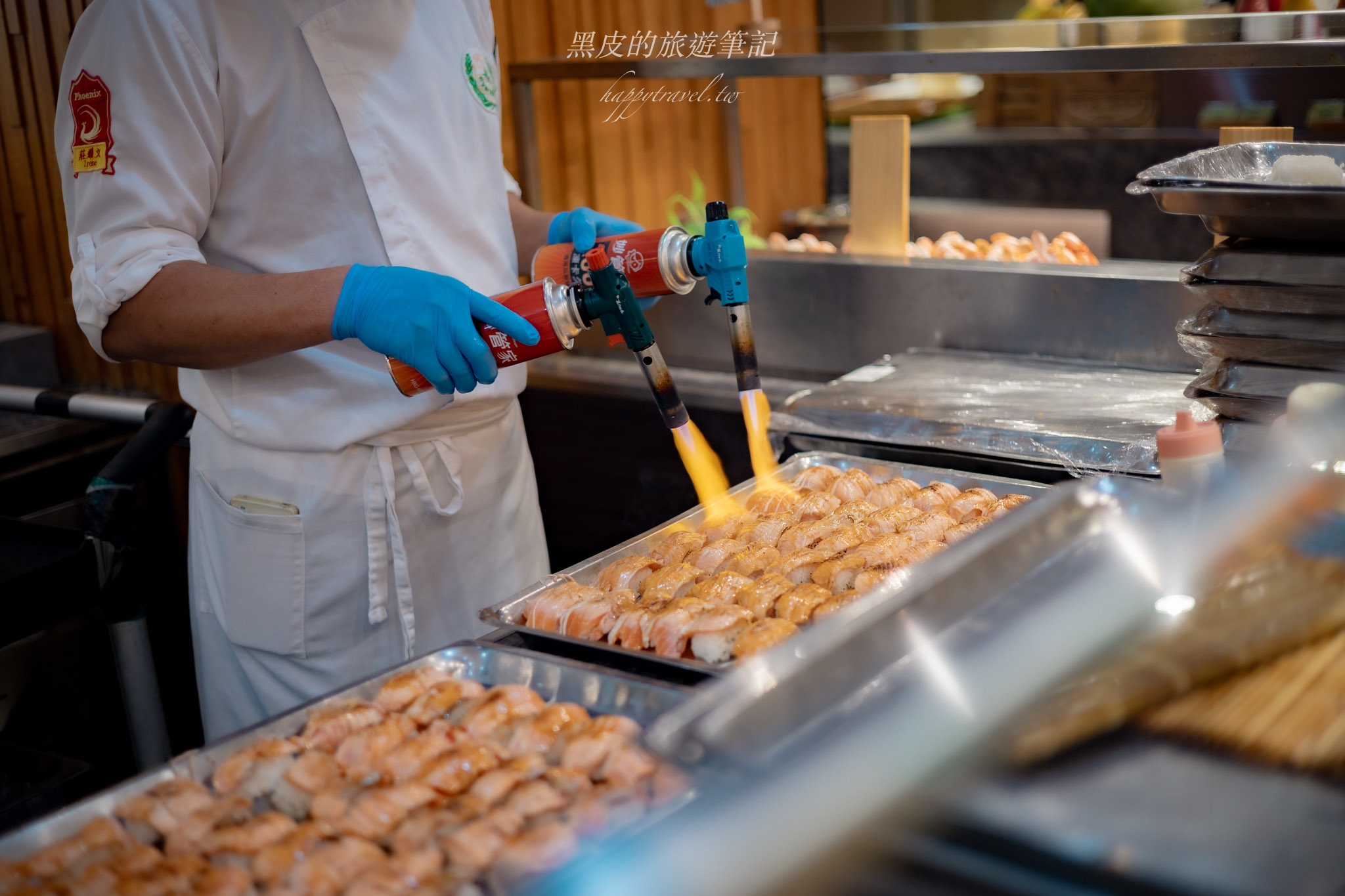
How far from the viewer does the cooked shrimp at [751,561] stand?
165 centimetres

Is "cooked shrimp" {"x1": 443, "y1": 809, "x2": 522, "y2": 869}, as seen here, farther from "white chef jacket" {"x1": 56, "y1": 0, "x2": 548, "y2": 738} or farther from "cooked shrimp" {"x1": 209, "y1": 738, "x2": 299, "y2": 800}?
"white chef jacket" {"x1": 56, "y1": 0, "x2": 548, "y2": 738}

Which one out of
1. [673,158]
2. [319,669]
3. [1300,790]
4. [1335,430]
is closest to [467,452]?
[319,669]

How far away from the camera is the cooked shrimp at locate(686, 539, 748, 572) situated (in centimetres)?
169

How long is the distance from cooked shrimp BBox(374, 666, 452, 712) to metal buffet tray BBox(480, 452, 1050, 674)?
147 millimetres

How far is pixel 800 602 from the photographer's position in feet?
4.89

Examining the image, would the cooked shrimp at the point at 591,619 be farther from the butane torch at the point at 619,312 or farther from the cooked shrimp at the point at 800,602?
the butane torch at the point at 619,312

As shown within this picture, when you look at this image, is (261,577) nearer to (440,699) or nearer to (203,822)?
(440,699)

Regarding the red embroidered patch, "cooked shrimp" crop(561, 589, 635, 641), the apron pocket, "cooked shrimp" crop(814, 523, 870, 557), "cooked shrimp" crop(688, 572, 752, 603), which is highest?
the red embroidered patch

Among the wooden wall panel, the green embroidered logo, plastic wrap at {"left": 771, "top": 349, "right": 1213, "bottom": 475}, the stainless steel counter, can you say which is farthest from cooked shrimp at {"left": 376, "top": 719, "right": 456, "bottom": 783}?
the wooden wall panel

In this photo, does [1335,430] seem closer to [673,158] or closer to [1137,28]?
[1137,28]

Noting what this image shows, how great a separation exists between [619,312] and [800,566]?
45cm

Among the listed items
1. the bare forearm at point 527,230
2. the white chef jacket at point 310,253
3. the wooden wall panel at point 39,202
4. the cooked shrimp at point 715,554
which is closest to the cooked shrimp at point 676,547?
the cooked shrimp at point 715,554

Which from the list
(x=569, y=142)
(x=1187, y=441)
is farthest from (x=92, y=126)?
(x=569, y=142)

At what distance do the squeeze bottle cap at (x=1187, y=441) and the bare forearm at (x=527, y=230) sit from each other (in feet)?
4.43
